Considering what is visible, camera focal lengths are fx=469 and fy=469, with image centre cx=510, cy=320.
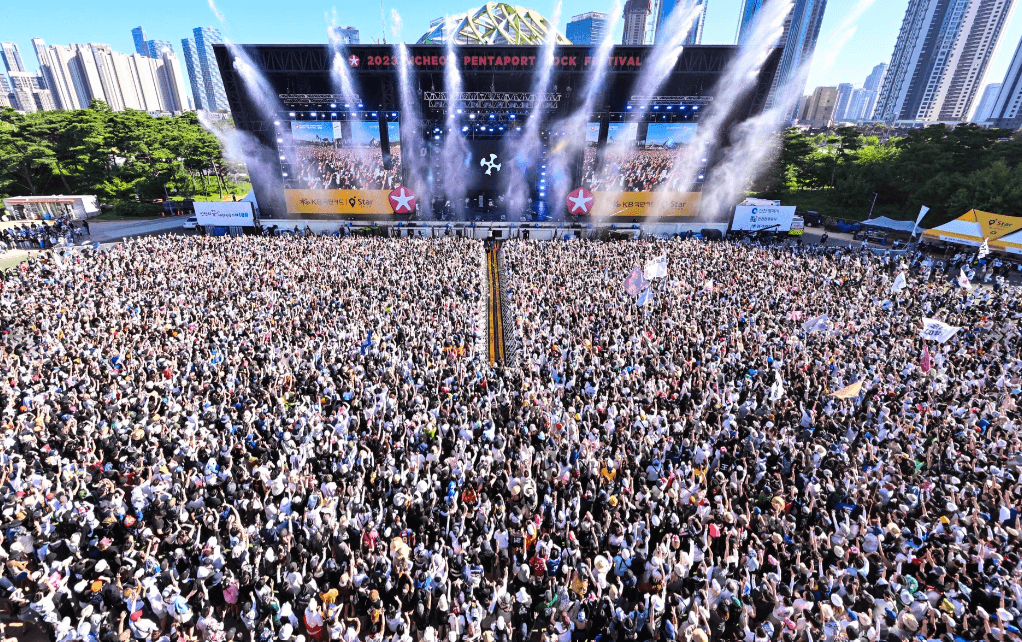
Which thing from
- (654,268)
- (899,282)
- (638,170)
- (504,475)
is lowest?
(504,475)

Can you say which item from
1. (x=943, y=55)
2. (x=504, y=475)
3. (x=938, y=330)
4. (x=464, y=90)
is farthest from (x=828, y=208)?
(x=943, y=55)

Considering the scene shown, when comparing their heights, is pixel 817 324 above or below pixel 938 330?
below

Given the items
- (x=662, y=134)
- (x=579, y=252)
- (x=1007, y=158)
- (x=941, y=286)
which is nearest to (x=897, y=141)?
(x=1007, y=158)

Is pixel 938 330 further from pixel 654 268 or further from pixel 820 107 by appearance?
pixel 820 107

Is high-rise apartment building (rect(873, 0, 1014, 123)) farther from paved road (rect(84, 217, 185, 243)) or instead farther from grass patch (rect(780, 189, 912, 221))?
paved road (rect(84, 217, 185, 243))

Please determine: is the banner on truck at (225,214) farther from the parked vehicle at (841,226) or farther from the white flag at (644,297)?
the parked vehicle at (841,226)

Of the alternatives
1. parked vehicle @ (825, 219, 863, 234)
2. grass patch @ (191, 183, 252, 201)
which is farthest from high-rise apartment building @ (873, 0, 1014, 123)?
grass patch @ (191, 183, 252, 201)

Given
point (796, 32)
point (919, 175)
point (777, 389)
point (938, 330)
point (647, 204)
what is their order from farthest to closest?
point (796, 32) < point (919, 175) < point (647, 204) < point (938, 330) < point (777, 389)

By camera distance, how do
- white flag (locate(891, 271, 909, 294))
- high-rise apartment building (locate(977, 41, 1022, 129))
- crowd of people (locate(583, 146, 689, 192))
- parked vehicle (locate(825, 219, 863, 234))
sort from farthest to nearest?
high-rise apartment building (locate(977, 41, 1022, 129))
parked vehicle (locate(825, 219, 863, 234))
crowd of people (locate(583, 146, 689, 192))
white flag (locate(891, 271, 909, 294))

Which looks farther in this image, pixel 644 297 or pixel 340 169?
pixel 340 169
